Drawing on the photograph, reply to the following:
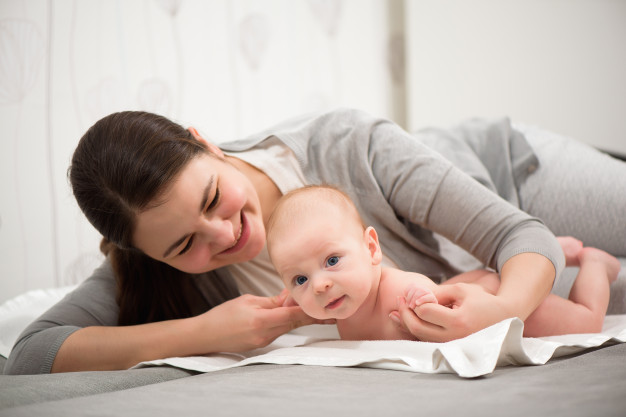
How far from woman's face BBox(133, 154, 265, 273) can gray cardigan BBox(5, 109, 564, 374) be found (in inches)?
10.3

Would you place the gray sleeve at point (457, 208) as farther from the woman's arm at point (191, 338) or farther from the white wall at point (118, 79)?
the white wall at point (118, 79)

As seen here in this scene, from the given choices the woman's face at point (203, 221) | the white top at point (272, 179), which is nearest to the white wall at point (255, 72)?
the white top at point (272, 179)

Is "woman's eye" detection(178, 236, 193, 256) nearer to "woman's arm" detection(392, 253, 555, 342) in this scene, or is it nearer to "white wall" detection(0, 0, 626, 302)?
"woman's arm" detection(392, 253, 555, 342)

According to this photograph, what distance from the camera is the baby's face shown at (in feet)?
3.57

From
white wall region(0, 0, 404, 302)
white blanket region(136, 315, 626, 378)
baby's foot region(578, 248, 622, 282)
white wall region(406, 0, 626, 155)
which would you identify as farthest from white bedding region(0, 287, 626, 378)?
white wall region(406, 0, 626, 155)

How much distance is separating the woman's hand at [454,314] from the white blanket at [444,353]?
54 millimetres

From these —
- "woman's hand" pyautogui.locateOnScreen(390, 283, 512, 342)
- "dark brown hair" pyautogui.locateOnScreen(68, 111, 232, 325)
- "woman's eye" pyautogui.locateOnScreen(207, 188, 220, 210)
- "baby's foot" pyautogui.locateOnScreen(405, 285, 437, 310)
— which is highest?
"dark brown hair" pyautogui.locateOnScreen(68, 111, 232, 325)

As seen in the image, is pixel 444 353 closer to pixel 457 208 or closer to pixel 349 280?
pixel 349 280

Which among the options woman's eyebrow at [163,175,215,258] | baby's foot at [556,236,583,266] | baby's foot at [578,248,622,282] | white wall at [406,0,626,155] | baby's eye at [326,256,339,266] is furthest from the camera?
white wall at [406,0,626,155]

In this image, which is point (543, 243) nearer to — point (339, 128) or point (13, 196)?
point (339, 128)

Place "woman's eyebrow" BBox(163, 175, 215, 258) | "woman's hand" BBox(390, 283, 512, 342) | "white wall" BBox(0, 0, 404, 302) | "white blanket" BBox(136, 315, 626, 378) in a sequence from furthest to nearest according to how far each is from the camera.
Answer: "white wall" BBox(0, 0, 404, 302)
"woman's eyebrow" BBox(163, 175, 215, 258)
"woman's hand" BBox(390, 283, 512, 342)
"white blanket" BBox(136, 315, 626, 378)

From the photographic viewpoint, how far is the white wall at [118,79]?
6.99 ft

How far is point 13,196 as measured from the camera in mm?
2131

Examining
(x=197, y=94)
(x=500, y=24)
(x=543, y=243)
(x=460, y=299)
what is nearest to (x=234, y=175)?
(x=460, y=299)
